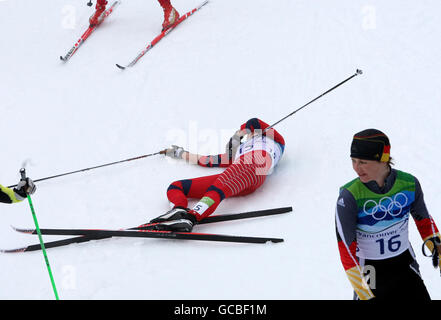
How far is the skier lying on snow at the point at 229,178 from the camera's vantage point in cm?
406

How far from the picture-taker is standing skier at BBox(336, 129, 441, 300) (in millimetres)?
2340

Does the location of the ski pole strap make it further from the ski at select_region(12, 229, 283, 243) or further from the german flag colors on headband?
the ski at select_region(12, 229, 283, 243)

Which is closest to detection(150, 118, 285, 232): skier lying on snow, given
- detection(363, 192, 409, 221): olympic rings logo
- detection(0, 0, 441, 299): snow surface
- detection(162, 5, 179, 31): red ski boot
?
detection(0, 0, 441, 299): snow surface

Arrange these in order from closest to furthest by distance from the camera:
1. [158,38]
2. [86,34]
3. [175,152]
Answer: [175,152] → [158,38] → [86,34]

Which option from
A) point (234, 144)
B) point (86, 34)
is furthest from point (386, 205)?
point (86, 34)

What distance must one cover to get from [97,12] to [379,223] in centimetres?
624

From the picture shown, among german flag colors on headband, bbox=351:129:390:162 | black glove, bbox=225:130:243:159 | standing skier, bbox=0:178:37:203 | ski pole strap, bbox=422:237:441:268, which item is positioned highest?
black glove, bbox=225:130:243:159

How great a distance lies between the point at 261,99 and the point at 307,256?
2.54 m

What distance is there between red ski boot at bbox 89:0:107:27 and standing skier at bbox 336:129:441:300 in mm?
6042

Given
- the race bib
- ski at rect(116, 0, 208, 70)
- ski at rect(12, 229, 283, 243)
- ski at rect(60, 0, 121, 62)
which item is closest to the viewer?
the race bib

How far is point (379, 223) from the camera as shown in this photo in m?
2.41

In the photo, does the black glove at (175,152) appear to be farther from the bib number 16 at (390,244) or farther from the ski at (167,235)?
the bib number 16 at (390,244)

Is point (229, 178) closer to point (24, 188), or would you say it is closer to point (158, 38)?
point (24, 188)
